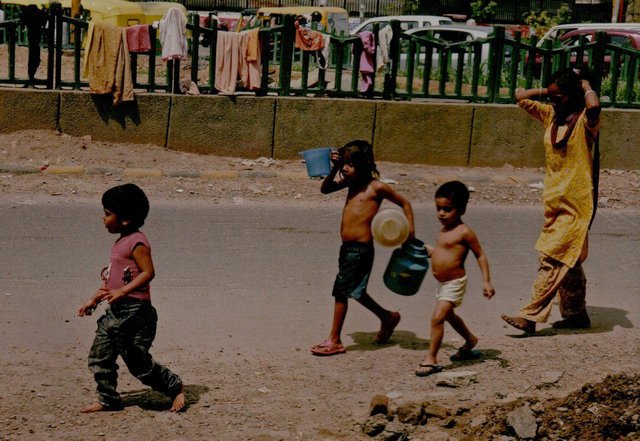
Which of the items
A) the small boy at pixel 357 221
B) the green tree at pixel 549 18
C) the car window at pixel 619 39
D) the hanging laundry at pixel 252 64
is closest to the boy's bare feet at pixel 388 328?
the small boy at pixel 357 221

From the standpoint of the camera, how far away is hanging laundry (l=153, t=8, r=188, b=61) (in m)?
13.0

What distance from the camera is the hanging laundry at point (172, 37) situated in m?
13.0

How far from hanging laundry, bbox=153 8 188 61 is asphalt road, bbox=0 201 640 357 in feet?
9.54

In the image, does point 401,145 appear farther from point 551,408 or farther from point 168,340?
point 551,408

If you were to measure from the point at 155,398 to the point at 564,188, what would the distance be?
2.74 meters

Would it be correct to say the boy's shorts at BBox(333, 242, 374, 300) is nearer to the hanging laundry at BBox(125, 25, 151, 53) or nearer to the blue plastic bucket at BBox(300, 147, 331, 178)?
the blue plastic bucket at BBox(300, 147, 331, 178)

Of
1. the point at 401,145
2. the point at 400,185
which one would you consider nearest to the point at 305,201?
the point at 400,185

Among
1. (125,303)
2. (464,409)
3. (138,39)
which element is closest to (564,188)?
(464,409)

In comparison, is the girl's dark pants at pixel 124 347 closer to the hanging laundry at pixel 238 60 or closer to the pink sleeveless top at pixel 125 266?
the pink sleeveless top at pixel 125 266

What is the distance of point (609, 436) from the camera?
4855 millimetres

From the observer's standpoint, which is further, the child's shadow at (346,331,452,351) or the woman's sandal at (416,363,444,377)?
the child's shadow at (346,331,452,351)

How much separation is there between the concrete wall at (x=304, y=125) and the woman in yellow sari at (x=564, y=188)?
237 inches

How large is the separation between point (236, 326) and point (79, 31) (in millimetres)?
6926

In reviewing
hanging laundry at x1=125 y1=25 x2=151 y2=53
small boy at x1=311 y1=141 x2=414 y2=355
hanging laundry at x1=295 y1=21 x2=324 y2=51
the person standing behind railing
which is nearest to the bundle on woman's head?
small boy at x1=311 y1=141 x2=414 y2=355
